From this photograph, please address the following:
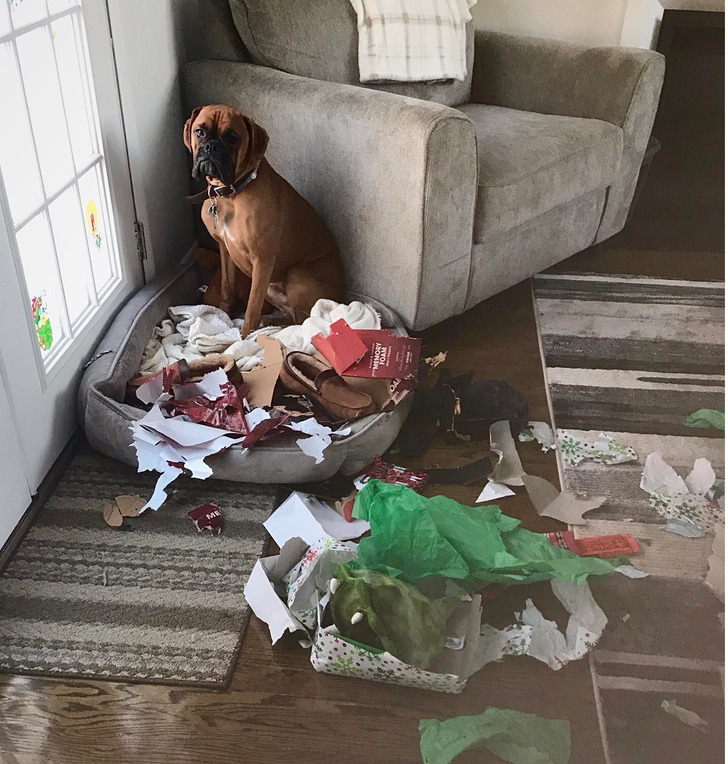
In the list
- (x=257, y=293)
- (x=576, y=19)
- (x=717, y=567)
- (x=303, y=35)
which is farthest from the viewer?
(x=576, y=19)

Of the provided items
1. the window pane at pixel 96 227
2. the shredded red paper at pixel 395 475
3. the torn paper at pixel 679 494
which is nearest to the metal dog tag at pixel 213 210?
the window pane at pixel 96 227

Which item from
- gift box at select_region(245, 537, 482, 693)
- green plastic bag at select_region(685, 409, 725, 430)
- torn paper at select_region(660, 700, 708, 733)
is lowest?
green plastic bag at select_region(685, 409, 725, 430)

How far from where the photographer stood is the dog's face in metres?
1.81

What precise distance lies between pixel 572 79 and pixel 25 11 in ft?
5.65

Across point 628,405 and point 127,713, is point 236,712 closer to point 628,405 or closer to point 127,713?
point 127,713

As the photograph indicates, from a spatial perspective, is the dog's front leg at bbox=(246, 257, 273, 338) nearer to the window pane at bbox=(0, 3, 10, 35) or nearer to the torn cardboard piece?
the torn cardboard piece

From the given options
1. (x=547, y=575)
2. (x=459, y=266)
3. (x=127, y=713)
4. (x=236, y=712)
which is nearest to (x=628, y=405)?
(x=459, y=266)

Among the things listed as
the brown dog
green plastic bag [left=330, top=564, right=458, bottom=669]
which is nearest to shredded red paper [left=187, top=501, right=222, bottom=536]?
green plastic bag [left=330, top=564, right=458, bottom=669]

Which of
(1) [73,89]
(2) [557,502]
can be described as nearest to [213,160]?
(1) [73,89]

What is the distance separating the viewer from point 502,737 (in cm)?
117

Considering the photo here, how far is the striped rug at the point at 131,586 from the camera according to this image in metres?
1.29

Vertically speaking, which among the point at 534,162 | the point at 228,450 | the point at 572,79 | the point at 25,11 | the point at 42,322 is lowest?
the point at 228,450

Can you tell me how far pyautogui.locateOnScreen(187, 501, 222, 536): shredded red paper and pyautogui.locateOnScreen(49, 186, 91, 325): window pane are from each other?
0.59 m

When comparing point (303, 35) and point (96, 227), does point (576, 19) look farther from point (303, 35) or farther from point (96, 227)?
point (96, 227)
